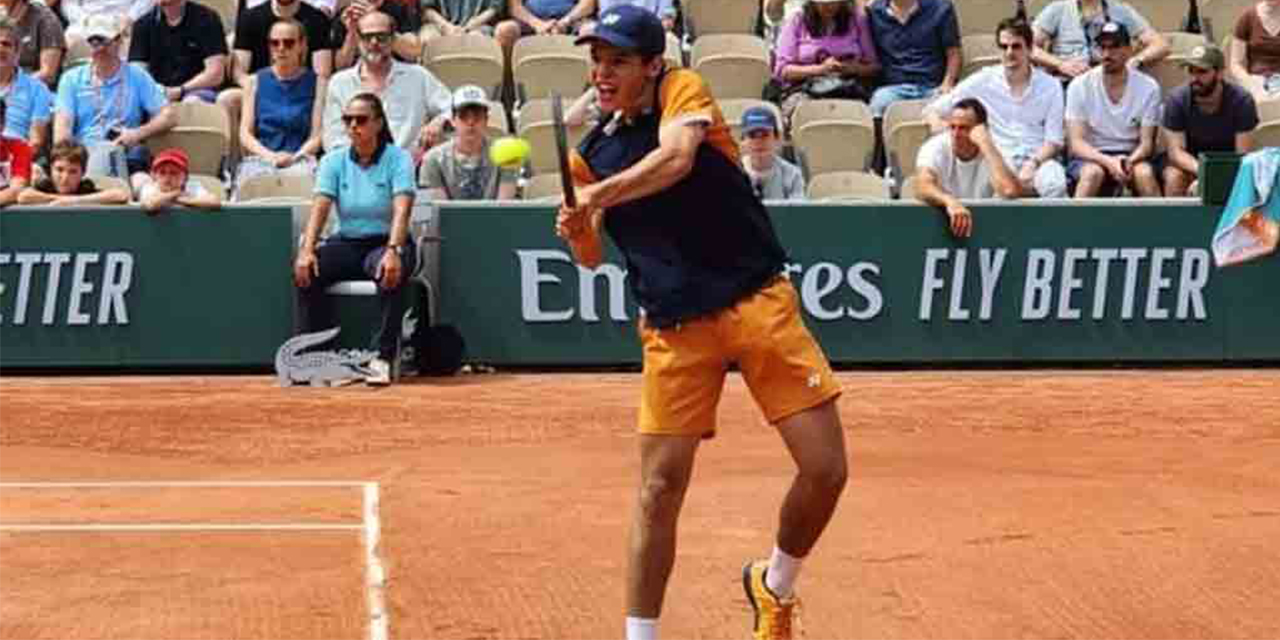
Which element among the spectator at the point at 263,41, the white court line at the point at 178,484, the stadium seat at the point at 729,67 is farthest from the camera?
the stadium seat at the point at 729,67

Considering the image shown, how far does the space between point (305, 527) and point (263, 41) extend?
8.08 metres

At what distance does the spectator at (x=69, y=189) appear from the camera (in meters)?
15.8

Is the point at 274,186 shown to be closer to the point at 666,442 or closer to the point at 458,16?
the point at 458,16

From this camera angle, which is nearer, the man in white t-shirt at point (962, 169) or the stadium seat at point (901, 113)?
the man in white t-shirt at point (962, 169)

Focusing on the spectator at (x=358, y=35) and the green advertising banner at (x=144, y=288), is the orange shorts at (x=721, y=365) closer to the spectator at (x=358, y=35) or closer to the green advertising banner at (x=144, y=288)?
the green advertising banner at (x=144, y=288)

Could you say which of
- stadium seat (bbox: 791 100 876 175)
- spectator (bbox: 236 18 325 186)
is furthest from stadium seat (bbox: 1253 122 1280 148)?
spectator (bbox: 236 18 325 186)

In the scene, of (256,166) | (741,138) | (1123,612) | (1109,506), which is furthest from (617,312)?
(1123,612)

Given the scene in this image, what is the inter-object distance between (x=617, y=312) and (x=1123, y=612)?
780 centimetres

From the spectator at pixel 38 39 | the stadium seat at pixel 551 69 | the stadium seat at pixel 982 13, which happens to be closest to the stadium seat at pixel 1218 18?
the stadium seat at pixel 982 13

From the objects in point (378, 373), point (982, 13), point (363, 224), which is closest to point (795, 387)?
point (378, 373)

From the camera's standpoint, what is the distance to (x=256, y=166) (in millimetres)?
16828

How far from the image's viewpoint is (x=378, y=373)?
1537 centimetres

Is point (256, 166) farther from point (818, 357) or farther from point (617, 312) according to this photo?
point (818, 357)

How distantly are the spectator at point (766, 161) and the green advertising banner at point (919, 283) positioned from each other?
1.04 ft
